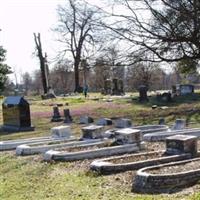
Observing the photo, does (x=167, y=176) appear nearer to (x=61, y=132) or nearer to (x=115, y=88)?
(x=61, y=132)

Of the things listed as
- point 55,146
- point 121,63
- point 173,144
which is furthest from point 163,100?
point 173,144

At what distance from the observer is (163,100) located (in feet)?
93.7

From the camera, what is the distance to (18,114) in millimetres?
19297

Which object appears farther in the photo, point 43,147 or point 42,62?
point 42,62

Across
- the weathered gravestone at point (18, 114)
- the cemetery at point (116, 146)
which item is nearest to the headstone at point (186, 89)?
the cemetery at point (116, 146)

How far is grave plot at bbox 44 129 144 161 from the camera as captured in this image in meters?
10.5

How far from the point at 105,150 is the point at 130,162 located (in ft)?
4.92

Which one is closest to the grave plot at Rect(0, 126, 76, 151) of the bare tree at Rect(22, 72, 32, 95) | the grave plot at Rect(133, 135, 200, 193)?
the grave plot at Rect(133, 135, 200, 193)

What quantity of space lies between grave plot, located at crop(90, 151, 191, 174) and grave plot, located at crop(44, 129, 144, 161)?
3.09 feet

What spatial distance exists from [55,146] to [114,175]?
146 inches

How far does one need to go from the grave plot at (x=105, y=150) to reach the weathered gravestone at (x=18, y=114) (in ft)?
26.5

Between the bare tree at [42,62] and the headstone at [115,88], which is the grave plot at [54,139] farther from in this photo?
the bare tree at [42,62]

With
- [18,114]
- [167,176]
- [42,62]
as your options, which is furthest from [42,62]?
[167,176]

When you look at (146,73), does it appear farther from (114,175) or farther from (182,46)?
(114,175)
